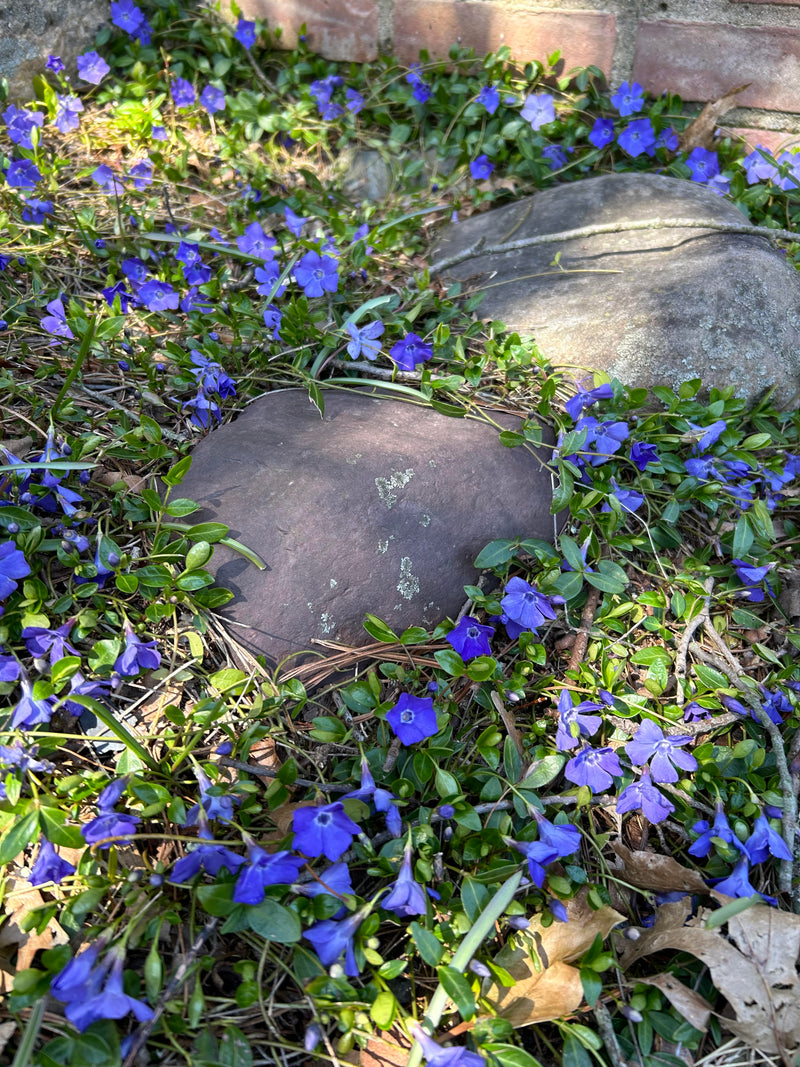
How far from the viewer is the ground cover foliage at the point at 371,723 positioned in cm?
126

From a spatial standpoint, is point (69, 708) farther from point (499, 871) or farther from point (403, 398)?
point (403, 398)

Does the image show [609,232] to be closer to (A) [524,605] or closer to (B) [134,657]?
(A) [524,605]

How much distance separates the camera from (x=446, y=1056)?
45.5 inches

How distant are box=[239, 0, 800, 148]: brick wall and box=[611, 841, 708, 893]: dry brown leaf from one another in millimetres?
2596

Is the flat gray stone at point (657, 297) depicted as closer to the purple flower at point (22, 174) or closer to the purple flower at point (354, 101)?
the purple flower at point (354, 101)

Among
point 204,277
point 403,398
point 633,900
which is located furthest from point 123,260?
point 633,900

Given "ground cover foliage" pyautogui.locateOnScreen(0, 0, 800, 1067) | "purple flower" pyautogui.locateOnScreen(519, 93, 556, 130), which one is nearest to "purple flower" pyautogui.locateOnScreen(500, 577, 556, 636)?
"ground cover foliage" pyautogui.locateOnScreen(0, 0, 800, 1067)

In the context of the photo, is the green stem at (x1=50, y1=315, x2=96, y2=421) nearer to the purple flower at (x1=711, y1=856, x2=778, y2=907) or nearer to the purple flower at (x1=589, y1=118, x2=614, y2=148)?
the purple flower at (x1=711, y1=856, x2=778, y2=907)

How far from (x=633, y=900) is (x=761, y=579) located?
0.84m

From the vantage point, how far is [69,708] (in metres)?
1.46

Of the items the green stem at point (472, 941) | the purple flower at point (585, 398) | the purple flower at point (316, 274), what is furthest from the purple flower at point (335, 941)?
the purple flower at point (316, 274)

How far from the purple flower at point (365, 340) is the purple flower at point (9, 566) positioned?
952 mm

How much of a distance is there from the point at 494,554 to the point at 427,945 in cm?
82

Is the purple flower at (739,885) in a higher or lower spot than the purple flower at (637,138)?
lower
